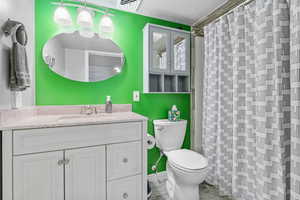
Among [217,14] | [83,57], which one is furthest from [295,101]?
[83,57]

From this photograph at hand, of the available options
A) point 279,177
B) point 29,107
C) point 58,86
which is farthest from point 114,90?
point 279,177

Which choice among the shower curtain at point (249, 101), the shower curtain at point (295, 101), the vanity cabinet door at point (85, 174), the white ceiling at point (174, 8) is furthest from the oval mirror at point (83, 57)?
the shower curtain at point (295, 101)

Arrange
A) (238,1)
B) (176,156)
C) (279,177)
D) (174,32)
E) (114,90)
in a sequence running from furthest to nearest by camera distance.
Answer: (174,32) < (114,90) < (176,156) < (238,1) < (279,177)

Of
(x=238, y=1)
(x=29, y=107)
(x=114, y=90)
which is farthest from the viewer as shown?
(x=114, y=90)

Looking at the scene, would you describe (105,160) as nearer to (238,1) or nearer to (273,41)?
(273,41)

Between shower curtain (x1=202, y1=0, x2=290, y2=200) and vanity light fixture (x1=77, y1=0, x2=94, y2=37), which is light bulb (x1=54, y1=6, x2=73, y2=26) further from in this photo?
shower curtain (x1=202, y1=0, x2=290, y2=200)

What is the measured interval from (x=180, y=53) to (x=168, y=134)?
3.60 ft

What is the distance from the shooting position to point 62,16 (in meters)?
1.39

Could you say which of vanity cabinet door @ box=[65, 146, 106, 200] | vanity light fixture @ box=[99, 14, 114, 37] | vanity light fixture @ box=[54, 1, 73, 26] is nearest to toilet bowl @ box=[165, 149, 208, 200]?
vanity cabinet door @ box=[65, 146, 106, 200]

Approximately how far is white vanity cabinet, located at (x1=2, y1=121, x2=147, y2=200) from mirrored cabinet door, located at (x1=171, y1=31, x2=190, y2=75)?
100 centimetres

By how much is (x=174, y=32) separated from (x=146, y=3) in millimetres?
481

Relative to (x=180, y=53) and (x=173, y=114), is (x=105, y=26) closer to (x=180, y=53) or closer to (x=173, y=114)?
(x=180, y=53)

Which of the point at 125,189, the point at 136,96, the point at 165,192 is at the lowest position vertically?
the point at 165,192

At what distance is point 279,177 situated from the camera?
41.0 inches
